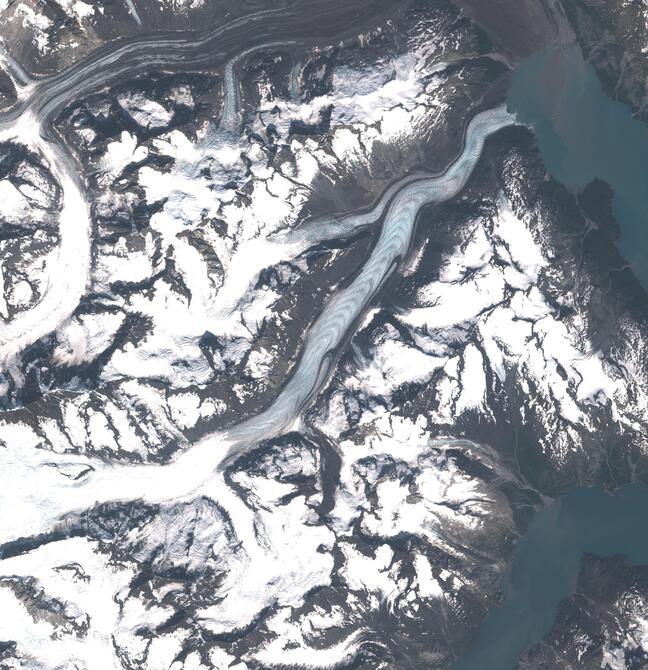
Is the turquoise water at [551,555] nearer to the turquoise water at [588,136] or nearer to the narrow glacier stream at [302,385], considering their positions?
the turquoise water at [588,136]

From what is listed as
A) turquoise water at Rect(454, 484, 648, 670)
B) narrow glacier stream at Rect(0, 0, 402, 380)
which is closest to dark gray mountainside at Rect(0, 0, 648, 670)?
narrow glacier stream at Rect(0, 0, 402, 380)

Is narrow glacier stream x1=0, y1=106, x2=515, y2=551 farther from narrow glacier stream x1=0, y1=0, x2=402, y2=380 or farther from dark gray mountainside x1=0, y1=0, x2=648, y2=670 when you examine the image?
narrow glacier stream x1=0, y1=0, x2=402, y2=380

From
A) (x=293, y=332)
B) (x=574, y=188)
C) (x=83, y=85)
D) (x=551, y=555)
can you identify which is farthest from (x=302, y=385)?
(x=83, y=85)

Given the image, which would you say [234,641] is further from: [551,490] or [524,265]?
[524,265]

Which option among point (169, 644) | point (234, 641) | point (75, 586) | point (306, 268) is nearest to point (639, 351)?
point (306, 268)

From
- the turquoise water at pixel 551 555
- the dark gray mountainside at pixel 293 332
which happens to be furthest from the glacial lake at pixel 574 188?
the dark gray mountainside at pixel 293 332
